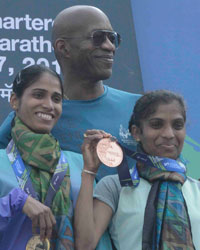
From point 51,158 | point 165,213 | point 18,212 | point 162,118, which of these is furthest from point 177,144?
point 18,212

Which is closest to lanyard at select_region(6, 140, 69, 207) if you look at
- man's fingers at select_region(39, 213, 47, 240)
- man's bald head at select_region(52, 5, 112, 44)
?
man's fingers at select_region(39, 213, 47, 240)

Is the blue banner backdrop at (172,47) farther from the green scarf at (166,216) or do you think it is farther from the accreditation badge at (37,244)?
the accreditation badge at (37,244)

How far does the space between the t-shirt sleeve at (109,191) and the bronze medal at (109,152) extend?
0.44 feet

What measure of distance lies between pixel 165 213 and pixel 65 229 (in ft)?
1.47

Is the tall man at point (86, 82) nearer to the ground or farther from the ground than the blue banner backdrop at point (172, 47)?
nearer to the ground

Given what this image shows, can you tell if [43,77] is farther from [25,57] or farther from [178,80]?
[178,80]

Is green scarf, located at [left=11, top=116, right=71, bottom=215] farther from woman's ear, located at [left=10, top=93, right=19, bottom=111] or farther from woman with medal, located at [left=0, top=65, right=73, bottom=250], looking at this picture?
woman's ear, located at [left=10, top=93, right=19, bottom=111]

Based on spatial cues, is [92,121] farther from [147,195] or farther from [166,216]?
[166,216]

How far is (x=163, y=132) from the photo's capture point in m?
3.18

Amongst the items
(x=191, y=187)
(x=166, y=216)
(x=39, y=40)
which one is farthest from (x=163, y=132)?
(x=39, y=40)

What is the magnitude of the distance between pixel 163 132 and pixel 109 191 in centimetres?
38

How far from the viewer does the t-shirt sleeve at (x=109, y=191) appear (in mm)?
3072

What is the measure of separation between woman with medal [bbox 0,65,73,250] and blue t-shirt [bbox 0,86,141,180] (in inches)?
12.5

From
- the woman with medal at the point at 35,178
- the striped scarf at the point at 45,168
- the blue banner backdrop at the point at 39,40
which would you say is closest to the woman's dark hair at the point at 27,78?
the woman with medal at the point at 35,178
